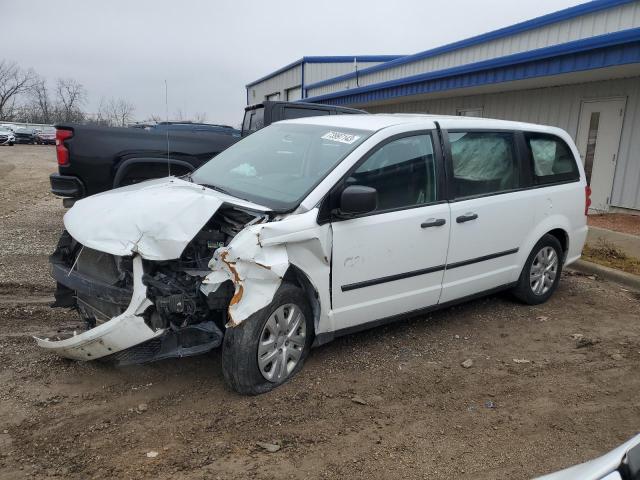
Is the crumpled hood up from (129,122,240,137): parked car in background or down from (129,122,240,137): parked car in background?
down

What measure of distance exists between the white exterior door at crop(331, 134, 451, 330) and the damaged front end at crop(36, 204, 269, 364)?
0.74 m

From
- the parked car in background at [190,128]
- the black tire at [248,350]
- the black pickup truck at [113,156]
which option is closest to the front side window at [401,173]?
the black tire at [248,350]

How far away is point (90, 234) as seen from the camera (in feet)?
10.8

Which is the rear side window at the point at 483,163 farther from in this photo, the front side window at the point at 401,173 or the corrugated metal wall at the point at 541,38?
the corrugated metal wall at the point at 541,38

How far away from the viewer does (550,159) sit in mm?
5234

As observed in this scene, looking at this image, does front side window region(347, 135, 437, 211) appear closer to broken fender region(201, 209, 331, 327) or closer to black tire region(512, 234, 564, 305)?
broken fender region(201, 209, 331, 327)

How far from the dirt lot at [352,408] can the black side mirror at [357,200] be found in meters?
1.22

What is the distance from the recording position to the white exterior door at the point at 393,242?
366cm

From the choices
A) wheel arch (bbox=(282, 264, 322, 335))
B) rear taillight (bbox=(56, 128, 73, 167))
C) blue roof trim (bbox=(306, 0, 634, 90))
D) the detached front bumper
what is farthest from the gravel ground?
rear taillight (bbox=(56, 128, 73, 167))

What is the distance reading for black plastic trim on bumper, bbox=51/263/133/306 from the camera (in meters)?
3.17

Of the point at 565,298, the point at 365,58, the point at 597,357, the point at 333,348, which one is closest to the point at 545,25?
the point at 565,298

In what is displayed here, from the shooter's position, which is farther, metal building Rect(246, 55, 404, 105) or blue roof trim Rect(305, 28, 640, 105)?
metal building Rect(246, 55, 404, 105)

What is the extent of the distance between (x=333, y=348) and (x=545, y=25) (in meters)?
9.07

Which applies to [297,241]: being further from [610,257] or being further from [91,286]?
[610,257]
